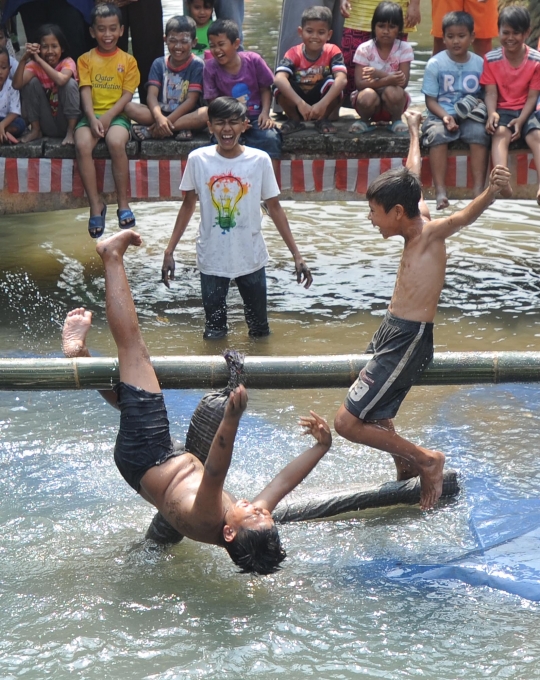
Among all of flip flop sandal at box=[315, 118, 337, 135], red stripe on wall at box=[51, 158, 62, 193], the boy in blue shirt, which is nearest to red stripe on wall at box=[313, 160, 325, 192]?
flip flop sandal at box=[315, 118, 337, 135]

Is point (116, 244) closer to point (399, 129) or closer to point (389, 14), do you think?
point (399, 129)

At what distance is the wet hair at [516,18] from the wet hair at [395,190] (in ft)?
11.3

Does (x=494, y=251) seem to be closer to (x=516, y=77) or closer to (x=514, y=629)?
(x=516, y=77)

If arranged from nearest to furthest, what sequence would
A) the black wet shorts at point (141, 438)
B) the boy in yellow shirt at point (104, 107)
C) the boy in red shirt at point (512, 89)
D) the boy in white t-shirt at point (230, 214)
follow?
the black wet shorts at point (141, 438)
the boy in white t-shirt at point (230, 214)
the boy in red shirt at point (512, 89)
the boy in yellow shirt at point (104, 107)

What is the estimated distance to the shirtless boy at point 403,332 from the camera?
4.47 m

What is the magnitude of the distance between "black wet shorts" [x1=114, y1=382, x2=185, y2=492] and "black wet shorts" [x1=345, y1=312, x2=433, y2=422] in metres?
0.87

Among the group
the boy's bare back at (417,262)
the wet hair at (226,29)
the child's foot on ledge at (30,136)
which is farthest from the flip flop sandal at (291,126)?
the boy's bare back at (417,262)

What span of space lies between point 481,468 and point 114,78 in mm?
4275

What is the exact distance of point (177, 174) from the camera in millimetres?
7898

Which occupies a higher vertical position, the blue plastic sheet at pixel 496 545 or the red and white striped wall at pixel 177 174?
the red and white striped wall at pixel 177 174

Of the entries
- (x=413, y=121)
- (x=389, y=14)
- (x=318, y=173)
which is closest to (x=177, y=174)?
(x=318, y=173)

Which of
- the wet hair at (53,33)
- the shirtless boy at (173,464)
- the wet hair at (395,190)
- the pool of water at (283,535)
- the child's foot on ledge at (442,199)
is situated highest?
the wet hair at (53,33)

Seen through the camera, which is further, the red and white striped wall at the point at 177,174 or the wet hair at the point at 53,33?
the red and white striped wall at the point at 177,174

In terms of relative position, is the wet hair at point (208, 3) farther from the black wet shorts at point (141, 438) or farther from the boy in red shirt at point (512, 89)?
the black wet shorts at point (141, 438)
